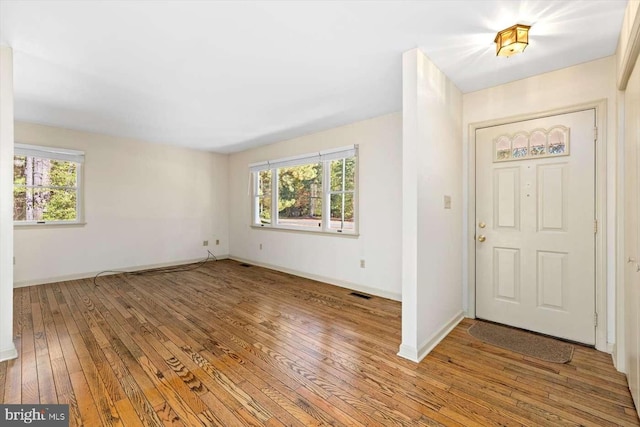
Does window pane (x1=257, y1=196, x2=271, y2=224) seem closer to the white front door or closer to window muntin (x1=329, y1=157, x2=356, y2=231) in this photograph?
window muntin (x1=329, y1=157, x2=356, y2=231)

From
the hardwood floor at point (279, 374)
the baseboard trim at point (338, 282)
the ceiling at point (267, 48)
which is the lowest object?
the hardwood floor at point (279, 374)

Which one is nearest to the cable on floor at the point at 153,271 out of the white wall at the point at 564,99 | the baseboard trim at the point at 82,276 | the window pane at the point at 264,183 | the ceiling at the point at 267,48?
the baseboard trim at the point at 82,276

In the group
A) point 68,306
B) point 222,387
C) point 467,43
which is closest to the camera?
point 222,387

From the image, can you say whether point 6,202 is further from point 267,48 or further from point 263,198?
point 263,198

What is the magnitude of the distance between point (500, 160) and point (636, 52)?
1224mm

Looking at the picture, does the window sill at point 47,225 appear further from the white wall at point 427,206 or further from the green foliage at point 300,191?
the white wall at point 427,206

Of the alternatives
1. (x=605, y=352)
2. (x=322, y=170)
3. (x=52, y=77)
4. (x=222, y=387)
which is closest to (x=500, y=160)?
(x=605, y=352)

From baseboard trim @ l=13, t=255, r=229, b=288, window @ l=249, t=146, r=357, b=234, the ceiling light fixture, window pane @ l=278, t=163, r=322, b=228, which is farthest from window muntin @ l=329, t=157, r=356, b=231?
baseboard trim @ l=13, t=255, r=229, b=288

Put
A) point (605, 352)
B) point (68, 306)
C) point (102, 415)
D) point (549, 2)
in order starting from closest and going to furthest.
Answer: point (102, 415) < point (549, 2) < point (605, 352) < point (68, 306)

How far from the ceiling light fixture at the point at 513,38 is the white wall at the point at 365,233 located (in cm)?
166

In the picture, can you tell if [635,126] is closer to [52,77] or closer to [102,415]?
[102,415]

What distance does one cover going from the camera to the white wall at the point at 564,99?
2277 millimetres

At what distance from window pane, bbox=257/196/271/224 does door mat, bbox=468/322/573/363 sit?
4067 mm

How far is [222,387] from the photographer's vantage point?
187 centimetres
